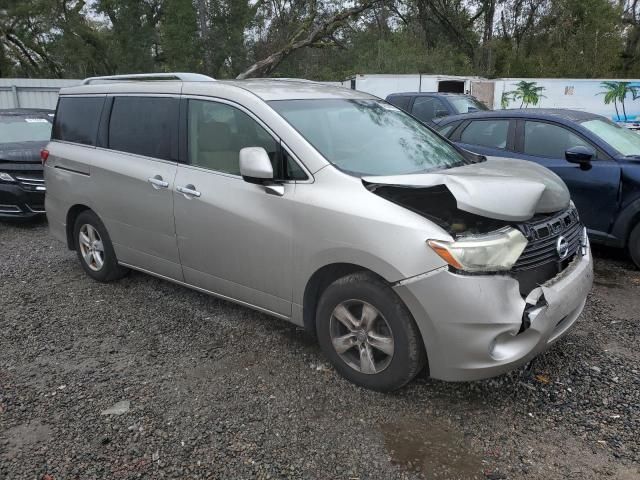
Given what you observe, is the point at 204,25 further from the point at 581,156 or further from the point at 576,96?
the point at 581,156

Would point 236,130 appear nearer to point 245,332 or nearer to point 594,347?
point 245,332

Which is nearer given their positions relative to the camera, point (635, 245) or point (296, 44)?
point (635, 245)

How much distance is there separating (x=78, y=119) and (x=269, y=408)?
3439 mm

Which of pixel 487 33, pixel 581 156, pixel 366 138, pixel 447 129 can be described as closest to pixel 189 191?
pixel 366 138

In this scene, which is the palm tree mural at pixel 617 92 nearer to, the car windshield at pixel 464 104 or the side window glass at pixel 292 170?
the car windshield at pixel 464 104

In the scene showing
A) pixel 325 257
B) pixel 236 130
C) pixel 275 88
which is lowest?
pixel 325 257

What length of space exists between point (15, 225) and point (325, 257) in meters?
6.54

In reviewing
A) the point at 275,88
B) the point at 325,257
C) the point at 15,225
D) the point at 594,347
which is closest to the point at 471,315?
the point at 325,257

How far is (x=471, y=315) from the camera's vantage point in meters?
2.71

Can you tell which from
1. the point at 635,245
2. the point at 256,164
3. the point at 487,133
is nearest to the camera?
the point at 256,164

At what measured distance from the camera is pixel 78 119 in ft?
16.5

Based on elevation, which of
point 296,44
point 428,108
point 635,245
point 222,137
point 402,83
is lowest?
point 635,245

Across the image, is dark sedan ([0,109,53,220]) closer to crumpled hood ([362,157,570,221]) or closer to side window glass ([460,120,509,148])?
side window glass ([460,120,509,148])

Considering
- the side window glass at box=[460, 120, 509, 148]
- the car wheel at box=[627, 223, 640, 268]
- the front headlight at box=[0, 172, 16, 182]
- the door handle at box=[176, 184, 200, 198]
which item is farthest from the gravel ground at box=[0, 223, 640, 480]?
the front headlight at box=[0, 172, 16, 182]
